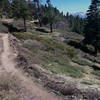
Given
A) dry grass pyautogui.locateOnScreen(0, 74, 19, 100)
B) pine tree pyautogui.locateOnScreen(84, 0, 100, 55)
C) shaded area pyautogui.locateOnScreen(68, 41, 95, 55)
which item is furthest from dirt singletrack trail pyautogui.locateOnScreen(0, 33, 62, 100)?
pine tree pyautogui.locateOnScreen(84, 0, 100, 55)

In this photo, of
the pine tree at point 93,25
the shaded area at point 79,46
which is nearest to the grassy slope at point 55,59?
the shaded area at point 79,46

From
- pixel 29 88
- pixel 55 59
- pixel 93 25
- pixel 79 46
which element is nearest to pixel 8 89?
pixel 29 88

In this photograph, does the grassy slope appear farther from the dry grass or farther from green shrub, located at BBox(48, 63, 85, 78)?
the dry grass

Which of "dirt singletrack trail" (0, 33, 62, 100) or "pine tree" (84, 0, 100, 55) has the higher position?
"pine tree" (84, 0, 100, 55)

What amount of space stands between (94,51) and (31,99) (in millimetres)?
23916

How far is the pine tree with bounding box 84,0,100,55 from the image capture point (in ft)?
87.1

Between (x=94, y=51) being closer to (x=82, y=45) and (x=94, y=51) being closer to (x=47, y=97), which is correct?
(x=82, y=45)

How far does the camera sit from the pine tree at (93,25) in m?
26.6

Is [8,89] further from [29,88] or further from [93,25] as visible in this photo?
[93,25]

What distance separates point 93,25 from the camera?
2711cm

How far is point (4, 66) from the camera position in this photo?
34.6 feet

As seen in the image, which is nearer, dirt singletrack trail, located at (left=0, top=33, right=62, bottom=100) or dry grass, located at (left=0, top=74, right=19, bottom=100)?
dry grass, located at (left=0, top=74, right=19, bottom=100)

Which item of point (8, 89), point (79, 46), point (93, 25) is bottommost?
point (79, 46)

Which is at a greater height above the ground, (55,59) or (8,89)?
(8,89)
